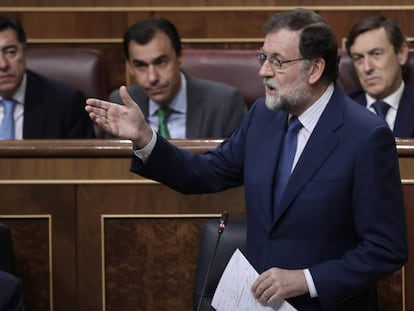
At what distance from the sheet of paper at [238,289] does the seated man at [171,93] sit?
703mm

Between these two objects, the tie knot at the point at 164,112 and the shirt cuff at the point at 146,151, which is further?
the tie knot at the point at 164,112

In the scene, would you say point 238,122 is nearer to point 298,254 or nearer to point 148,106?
point 148,106

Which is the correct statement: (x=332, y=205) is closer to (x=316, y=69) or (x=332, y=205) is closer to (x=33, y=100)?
(x=316, y=69)

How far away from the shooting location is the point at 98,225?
1514 mm

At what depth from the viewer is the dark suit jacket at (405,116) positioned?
1948 mm

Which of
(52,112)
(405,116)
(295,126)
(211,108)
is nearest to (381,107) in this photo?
(405,116)

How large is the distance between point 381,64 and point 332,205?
0.88 metres

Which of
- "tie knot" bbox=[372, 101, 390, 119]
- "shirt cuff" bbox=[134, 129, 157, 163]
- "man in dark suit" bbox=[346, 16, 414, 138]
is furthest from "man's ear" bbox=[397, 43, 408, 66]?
"shirt cuff" bbox=[134, 129, 157, 163]

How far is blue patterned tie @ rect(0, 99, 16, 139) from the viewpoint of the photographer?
1932mm

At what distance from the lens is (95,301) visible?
1.52 meters

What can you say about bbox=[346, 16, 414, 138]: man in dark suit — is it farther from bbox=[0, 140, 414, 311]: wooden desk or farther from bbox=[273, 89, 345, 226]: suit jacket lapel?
bbox=[273, 89, 345, 226]: suit jacket lapel

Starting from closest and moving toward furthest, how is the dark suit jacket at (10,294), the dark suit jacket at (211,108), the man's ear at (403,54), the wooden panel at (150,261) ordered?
the dark suit jacket at (10,294) → the wooden panel at (150,261) → the dark suit jacket at (211,108) → the man's ear at (403,54)

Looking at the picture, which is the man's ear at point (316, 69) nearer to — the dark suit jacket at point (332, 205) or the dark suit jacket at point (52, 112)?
the dark suit jacket at point (332, 205)

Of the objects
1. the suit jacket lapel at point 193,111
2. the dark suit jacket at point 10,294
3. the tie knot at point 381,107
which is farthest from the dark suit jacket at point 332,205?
the tie knot at point 381,107
